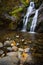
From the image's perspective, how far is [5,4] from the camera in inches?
720

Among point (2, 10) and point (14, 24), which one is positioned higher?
point (2, 10)

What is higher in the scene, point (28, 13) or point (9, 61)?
point (28, 13)

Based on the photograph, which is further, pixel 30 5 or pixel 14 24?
pixel 30 5

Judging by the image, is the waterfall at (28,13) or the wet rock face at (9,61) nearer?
the wet rock face at (9,61)

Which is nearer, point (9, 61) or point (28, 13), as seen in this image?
point (9, 61)

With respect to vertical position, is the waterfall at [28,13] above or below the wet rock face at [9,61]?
above

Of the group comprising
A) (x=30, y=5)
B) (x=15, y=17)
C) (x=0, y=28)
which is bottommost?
(x=0, y=28)

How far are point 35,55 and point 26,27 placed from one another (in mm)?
→ 9246

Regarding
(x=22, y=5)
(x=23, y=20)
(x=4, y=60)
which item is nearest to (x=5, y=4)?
(x=22, y=5)

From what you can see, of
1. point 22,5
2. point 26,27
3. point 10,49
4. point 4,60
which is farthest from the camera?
point 22,5

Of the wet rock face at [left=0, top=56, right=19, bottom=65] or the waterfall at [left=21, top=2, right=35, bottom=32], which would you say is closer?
the wet rock face at [left=0, top=56, right=19, bottom=65]

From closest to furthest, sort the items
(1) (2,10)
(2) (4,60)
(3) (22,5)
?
(2) (4,60), (1) (2,10), (3) (22,5)

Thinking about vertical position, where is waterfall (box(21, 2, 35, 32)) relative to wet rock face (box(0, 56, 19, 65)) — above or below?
above

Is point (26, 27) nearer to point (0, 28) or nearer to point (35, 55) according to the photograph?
point (0, 28)
